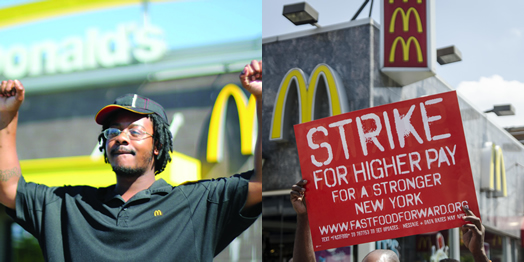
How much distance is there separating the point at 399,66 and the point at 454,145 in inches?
266

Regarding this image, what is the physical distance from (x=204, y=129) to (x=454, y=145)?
4.21 ft

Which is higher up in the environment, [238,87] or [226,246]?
[238,87]

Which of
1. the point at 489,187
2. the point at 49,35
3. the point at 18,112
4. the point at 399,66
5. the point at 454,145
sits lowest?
the point at 489,187

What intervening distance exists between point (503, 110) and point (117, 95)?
40.4 ft

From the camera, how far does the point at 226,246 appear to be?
3.11 m

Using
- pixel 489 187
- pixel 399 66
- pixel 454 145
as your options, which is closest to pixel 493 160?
pixel 489 187

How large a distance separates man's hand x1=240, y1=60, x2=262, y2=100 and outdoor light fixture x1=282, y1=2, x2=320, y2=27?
6.70 meters

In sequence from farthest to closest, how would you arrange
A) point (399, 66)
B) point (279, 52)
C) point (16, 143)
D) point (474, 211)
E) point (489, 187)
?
→ 1. point (489, 187)
2. point (279, 52)
3. point (399, 66)
4. point (16, 143)
5. point (474, 211)

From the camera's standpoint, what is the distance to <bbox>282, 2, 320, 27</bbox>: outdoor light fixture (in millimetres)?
9727

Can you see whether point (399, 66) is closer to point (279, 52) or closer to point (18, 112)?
point (279, 52)

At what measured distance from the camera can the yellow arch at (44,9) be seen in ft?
12.0

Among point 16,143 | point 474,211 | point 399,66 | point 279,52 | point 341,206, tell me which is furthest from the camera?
point 279,52

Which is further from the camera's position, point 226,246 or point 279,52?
point 279,52

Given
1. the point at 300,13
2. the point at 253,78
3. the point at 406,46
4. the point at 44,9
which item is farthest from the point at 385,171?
the point at 300,13
